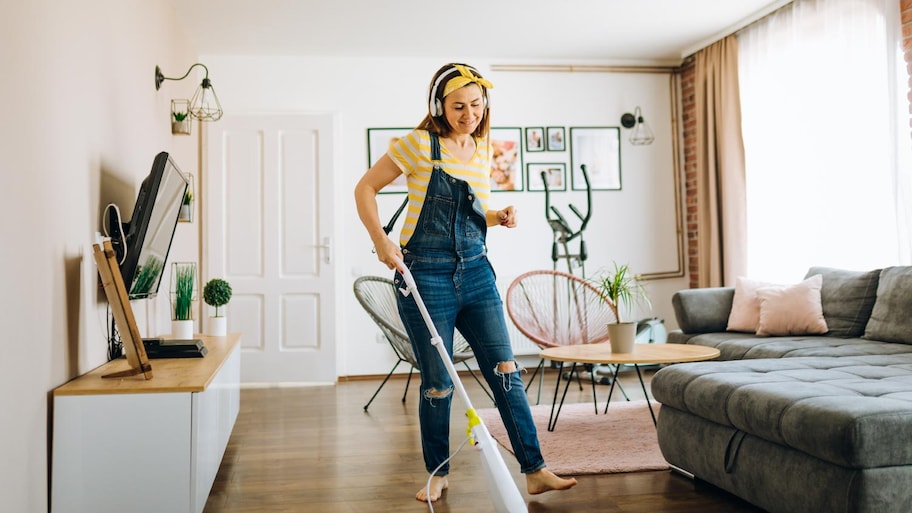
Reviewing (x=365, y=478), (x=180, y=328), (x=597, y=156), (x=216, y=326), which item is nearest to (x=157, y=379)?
(x=365, y=478)

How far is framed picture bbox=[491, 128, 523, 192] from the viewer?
566 cm

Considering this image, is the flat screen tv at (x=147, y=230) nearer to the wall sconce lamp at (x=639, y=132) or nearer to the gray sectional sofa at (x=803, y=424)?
the gray sectional sofa at (x=803, y=424)

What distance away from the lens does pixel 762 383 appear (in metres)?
2.19

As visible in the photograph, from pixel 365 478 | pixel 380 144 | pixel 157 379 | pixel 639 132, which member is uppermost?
pixel 639 132

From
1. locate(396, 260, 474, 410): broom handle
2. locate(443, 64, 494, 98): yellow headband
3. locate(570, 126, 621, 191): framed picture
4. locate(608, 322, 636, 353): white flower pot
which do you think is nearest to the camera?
locate(396, 260, 474, 410): broom handle

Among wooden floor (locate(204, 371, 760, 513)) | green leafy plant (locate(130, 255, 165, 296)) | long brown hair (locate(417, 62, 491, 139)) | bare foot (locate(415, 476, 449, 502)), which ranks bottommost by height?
wooden floor (locate(204, 371, 760, 513))

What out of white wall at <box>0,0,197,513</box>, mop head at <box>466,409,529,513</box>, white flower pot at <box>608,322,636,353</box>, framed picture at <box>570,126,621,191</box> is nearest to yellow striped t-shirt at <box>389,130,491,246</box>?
mop head at <box>466,409,529,513</box>

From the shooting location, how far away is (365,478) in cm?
267

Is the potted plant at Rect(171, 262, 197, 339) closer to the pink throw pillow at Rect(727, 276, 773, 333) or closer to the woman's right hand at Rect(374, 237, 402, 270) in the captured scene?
the woman's right hand at Rect(374, 237, 402, 270)

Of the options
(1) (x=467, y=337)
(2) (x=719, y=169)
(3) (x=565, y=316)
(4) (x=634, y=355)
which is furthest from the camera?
(2) (x=719, y=169)

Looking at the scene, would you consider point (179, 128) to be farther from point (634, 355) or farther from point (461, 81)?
point (634, 355)

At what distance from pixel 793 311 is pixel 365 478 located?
2.39m

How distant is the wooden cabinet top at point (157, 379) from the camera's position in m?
1.98

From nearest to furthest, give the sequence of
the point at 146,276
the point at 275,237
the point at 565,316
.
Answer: the point at 146,276 < the point at 565,316 < the point at 275,237
